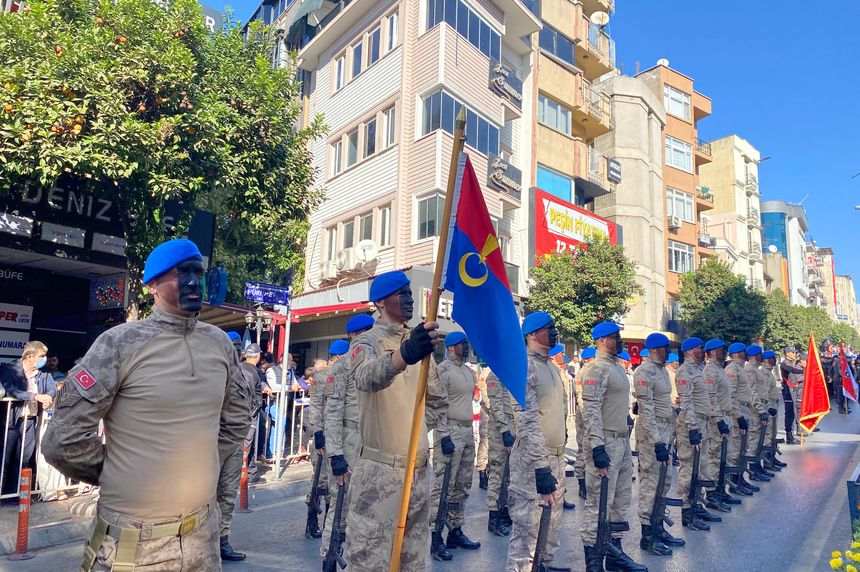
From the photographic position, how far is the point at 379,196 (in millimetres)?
20797

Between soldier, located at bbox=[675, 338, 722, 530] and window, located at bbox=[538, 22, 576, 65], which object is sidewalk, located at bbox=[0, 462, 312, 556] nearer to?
soldier, located at bbox=[675, 338, 722, 530]

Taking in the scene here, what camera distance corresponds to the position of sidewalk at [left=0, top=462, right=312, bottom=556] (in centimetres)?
589

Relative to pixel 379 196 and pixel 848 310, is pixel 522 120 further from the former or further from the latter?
pixel 848 310

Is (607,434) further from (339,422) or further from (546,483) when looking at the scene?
(339,422)

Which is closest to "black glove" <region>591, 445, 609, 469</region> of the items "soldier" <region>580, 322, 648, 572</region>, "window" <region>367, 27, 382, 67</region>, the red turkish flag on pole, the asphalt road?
"soldier" <region>580, 322, 648, 572</region>

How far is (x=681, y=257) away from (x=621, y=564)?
3474 centimetres

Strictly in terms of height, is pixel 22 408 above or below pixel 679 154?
below

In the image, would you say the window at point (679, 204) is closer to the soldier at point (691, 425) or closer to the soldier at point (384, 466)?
the soldier at point (691, 425)

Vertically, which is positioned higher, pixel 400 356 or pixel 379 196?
pixel 379 196

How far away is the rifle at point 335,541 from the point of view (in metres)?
5.19

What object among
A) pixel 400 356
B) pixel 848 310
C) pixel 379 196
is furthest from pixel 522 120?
pixel 848 310

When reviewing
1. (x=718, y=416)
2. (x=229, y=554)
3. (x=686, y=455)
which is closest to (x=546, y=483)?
(x=229, y=554)

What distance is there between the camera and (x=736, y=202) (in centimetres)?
5125

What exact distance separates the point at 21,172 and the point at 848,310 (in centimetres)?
16656
